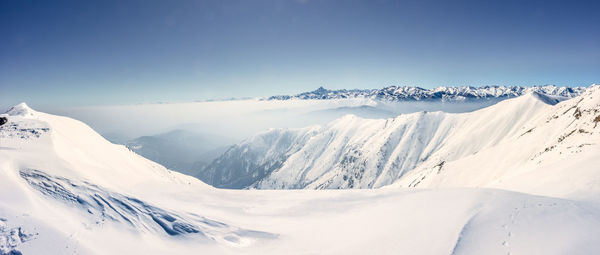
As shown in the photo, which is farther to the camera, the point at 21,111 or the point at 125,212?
the point at 21,111

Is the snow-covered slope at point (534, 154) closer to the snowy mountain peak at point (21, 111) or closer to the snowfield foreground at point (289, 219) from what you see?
the snowfield foreground at point (289, 219)

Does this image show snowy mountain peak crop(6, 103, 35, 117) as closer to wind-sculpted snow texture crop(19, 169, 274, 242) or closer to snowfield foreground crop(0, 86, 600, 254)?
snowfield foreground crop(0, 86, 600, 254)

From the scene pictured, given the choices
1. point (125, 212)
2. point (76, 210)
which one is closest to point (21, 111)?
point (76, 210)

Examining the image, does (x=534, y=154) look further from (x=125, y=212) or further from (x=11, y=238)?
(x=11, y=238)

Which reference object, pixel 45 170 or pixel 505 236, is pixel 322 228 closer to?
pixel 505 236

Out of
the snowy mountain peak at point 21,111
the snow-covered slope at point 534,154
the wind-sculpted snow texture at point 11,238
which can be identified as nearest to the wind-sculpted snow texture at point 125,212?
the wind-sculpted snow texture at point 11,238

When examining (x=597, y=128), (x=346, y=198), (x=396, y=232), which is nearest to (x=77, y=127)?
(x=346, y=198)

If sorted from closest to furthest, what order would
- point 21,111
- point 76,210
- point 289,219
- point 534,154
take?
point 76,210 < point 289,219 < point 21,111 < point 534,154

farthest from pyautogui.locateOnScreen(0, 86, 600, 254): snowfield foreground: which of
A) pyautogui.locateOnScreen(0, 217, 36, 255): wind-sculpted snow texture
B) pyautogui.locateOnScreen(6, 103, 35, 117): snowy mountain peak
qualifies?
pyautogui.locateOnScreen(6, 103, 35, 117): snowy mountain peak
